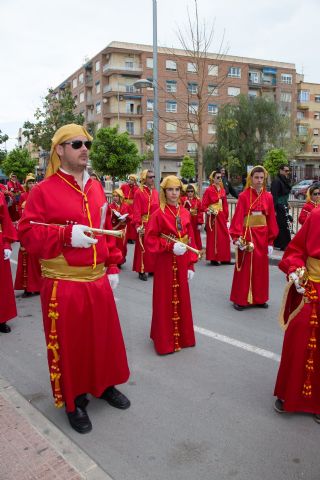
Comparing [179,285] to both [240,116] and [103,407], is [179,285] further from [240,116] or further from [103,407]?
[240,116]

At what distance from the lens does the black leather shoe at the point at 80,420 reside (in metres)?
3.28

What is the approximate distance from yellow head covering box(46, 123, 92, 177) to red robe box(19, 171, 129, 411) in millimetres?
74

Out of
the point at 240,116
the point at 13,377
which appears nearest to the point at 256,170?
the point at 13,377

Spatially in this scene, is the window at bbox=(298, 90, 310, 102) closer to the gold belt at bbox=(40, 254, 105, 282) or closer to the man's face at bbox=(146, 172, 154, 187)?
the man's face at bbox=(146, 172, 154, 187)

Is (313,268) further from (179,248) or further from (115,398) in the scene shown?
(115,398)

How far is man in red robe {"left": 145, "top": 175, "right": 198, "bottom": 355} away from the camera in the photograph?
4746 mm

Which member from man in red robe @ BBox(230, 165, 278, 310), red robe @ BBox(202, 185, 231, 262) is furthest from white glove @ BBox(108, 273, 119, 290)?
red robe @ BBox(202, 185, 231, 262)

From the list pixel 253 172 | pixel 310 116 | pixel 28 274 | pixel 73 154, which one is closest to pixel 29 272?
pixel 28 274

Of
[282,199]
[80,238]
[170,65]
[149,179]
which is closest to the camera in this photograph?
[80,238]

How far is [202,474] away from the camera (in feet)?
9.24

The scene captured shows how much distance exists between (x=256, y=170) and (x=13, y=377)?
4136 mm

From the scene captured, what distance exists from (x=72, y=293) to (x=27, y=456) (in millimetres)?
1095

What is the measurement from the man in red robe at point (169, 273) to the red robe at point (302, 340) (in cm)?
154

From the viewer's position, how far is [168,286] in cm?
479
